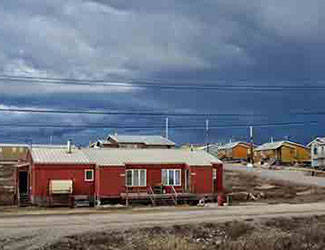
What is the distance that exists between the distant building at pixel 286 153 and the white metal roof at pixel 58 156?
8171 cm

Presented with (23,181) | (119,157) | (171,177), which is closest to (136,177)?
(119,157)

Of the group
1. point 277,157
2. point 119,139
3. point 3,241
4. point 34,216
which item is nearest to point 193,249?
point 3,241

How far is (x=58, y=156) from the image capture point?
5456 cm

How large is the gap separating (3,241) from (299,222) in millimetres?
17988

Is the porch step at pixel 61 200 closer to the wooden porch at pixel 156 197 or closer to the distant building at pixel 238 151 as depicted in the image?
the wooden porch at pixel 156 197

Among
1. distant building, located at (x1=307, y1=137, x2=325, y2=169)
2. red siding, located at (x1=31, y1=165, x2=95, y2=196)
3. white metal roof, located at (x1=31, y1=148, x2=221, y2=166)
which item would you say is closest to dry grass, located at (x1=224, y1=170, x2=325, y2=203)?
white metal roof, located at (x1=31, y1=148, x2=221, y2=166)

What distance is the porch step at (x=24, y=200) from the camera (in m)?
52.5

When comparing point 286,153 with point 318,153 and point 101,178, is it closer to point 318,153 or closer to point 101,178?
point 318,153

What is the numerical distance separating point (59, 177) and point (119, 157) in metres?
6.45

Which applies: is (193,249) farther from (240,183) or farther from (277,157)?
(277,157)

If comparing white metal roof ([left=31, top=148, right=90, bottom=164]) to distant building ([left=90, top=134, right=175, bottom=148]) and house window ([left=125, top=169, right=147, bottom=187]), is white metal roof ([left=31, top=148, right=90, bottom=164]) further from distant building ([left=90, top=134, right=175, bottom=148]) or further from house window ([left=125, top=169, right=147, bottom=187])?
distant building ([left=90, top=134, right=175, bottom=148])

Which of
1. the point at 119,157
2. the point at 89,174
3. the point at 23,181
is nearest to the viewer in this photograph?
the point at 89,174

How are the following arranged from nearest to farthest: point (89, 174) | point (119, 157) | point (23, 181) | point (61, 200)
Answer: point (61, 200), point (89, 174), point (119, 157), point (23, 181)

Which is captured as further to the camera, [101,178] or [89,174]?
[89,174]
